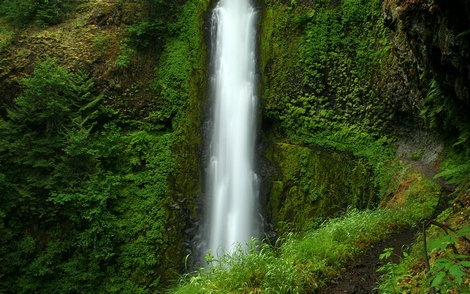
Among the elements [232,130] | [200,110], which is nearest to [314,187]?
[232,130]

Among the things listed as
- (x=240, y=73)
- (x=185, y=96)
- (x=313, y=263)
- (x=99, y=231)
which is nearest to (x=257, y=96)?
(x=240, y=73)

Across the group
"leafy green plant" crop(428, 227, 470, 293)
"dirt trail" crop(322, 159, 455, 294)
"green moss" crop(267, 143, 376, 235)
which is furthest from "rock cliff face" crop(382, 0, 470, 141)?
"green moss" crop(267, 143, 376, 235)

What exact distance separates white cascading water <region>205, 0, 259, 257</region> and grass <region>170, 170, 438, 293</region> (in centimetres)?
424

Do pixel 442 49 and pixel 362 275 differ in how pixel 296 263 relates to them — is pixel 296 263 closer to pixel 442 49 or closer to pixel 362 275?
pixel 362 275

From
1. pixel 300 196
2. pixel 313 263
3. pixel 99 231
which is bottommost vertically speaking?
pixel 99 231

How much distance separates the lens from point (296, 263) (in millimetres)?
4238

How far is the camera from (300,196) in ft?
31.9

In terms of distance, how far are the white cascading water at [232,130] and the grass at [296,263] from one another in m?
4.24

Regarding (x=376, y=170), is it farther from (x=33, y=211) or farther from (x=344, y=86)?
(x=33, y=211)

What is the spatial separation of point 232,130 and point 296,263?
7.09 meters

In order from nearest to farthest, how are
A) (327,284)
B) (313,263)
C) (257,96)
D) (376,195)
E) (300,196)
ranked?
(327,284), (313,263), (376,195), (300,196), (257,96)

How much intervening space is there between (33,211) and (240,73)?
8.30m

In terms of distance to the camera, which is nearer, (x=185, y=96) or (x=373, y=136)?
(x=373, y=136)

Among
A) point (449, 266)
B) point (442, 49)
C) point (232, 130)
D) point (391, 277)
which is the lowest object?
point (391, 277)
